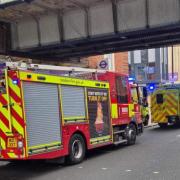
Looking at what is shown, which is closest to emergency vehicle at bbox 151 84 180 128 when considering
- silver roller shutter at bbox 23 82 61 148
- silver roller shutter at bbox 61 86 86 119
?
silver roller shutter at bbox 61 86 86 119

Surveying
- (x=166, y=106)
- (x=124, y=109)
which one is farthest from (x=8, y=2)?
(x=166, y=106)

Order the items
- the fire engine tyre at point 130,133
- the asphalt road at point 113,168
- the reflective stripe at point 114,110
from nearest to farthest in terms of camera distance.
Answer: the asphalt road at point 113,168 < the reflective stripe at point 114,110 < the fire engine tyre at point 130,133

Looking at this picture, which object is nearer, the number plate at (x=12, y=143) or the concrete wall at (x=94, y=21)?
the number plate at (x=12, y=143)

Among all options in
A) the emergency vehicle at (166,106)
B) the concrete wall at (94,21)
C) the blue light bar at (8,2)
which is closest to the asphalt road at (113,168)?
the concrete wall at (94,21)

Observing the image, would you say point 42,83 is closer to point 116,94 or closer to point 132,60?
point 116,94

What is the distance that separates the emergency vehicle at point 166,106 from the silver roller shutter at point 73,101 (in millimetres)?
12495

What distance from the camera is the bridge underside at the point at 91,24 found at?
714 inches

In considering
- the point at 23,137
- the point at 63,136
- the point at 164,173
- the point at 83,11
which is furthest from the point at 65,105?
the point at 83,11

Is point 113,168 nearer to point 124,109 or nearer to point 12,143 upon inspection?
point 12,143

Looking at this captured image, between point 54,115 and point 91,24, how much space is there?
9646mm

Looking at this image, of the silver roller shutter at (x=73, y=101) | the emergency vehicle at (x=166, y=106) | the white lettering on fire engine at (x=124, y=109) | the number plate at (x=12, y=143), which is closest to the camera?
the number plate at (x=12, y=143)

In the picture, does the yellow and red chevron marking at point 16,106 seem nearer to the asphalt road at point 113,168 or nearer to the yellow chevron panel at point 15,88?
the yellow chevron panel at point 15,88

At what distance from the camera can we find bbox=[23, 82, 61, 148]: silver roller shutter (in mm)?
10156

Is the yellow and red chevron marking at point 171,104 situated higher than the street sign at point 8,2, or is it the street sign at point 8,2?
the street sign at point 8,2
